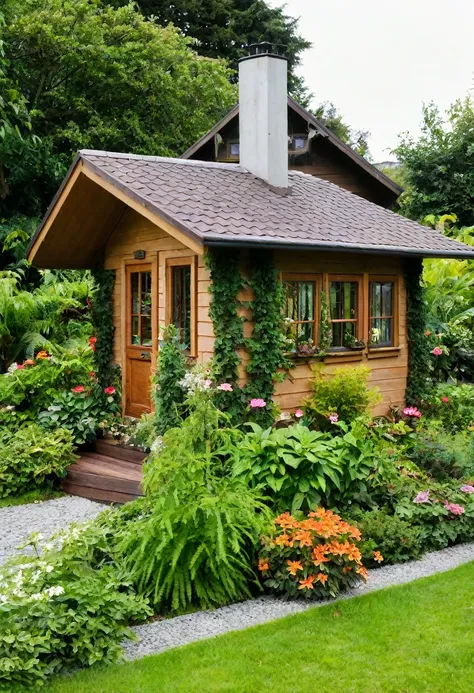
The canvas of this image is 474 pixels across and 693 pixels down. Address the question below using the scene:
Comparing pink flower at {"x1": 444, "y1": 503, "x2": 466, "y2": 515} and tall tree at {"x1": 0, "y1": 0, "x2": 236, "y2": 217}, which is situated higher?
tall tree at {"x1": 0, "y1": 0, "x2": 236, "y2": 217}

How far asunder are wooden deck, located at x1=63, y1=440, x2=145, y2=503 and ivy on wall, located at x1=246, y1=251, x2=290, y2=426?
5.27 ft

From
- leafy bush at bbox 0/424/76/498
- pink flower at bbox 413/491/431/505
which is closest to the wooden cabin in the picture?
leafy bush at bbox 0/424/76/498

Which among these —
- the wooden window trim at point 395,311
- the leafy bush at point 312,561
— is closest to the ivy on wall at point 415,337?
the wooden window trim at point 395,311

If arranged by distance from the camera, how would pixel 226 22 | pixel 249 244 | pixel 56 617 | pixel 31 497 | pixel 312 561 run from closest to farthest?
pixel 56 617 → pixel 312 561 → pixel 249 244 → pixel 31 497 → pixel 226 22

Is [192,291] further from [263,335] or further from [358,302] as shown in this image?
[358,302]

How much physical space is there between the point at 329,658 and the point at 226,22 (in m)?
25.3

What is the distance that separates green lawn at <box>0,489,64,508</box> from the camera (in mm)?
8508

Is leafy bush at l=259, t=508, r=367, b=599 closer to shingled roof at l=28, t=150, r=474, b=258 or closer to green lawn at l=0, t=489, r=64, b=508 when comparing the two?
shingled roof at l=28, t=150, r=474, b=258

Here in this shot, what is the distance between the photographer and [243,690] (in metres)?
4.20

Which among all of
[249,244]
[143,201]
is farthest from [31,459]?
[249,244]

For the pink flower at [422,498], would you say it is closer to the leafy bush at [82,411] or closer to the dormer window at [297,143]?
the leafy bush at [82,411]

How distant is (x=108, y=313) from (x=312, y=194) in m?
3.24

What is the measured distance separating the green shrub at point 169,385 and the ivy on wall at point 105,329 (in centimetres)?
231

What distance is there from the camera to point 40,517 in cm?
790
